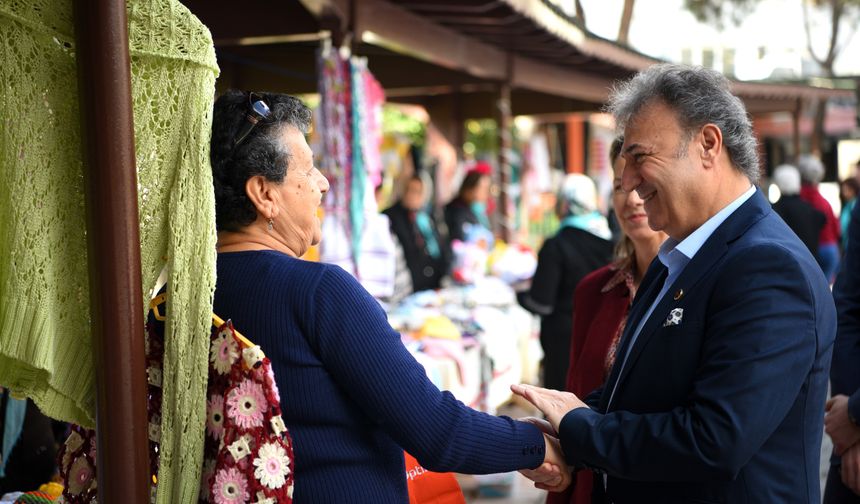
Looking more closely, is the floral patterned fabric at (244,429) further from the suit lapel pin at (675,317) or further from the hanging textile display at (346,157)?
the hanging textile display at (346,157)

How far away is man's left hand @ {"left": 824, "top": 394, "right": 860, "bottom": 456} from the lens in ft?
7.95

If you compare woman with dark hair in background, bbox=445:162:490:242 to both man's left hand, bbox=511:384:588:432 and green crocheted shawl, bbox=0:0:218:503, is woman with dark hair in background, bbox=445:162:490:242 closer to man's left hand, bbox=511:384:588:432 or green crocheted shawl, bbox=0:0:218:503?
man's left hand, bbox=511:384:588:432

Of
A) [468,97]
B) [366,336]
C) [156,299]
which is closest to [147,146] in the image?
[156,299]

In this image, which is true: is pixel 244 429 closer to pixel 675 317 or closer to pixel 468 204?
pixel 675 317

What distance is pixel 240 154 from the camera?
5.95 ft

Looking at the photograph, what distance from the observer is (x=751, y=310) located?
167cm

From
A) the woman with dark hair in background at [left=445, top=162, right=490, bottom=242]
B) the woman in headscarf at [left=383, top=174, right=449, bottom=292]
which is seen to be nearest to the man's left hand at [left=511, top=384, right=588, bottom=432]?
the woman in headscarf at [left=383, top=174, right=449, bottom=292]

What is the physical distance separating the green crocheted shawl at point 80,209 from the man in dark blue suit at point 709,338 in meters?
0.78

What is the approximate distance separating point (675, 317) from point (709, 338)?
89 mm

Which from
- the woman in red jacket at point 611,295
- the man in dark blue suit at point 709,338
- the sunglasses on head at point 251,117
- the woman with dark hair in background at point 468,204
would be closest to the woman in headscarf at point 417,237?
the woman with dark hair in background at point 468,204

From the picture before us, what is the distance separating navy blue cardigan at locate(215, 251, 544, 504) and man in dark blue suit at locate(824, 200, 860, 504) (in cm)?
118

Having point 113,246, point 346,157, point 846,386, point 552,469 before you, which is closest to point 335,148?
point 346,157

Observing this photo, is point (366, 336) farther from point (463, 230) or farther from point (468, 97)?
point (468, 97)

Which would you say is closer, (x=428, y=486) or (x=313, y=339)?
(x=313, y=339)
